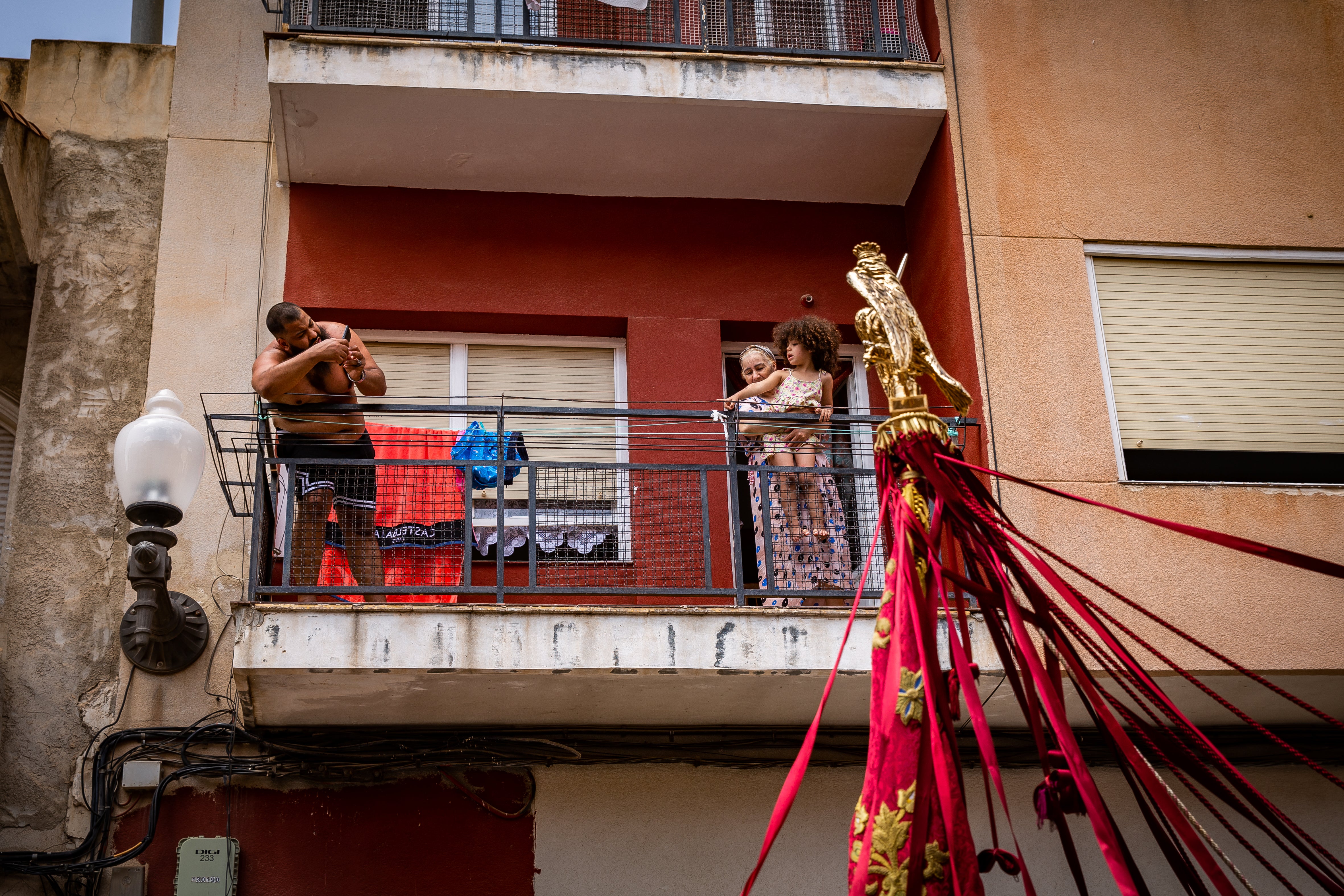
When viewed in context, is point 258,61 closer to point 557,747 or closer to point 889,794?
point 557,747

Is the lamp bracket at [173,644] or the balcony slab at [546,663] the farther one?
the lamp bracket at [173,644]

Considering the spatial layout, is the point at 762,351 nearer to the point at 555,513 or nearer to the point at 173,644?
the point at 555,513

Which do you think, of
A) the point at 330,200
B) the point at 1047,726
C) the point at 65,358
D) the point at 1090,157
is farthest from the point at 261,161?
the point at 1047,726

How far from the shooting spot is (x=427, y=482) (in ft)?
22.5

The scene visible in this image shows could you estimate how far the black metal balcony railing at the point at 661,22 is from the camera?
7945 mm

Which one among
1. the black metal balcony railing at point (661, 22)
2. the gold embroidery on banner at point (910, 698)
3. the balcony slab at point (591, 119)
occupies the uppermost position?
the black metal balcony railing at point (661, 22)

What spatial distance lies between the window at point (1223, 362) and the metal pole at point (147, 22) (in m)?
7.25

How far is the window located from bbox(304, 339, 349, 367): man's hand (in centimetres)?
421

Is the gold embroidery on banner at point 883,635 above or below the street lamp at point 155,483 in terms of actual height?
below

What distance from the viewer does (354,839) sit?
6.56m

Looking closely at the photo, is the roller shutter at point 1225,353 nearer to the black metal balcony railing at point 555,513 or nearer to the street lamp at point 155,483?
the black metal balcony railing at point 555,513

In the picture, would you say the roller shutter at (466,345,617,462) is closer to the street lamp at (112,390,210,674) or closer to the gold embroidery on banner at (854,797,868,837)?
the street lamp at (112,390,210,674)

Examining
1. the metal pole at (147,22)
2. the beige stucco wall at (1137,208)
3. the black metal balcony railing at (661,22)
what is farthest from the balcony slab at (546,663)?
the metal pole at (147,22)

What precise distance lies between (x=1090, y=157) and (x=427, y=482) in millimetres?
4382
